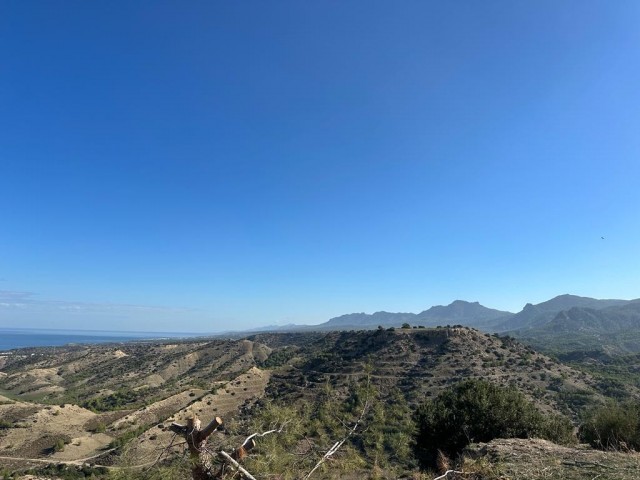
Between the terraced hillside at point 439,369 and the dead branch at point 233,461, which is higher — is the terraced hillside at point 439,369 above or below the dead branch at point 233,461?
Answer: below

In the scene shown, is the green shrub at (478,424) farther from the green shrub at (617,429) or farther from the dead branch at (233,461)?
the dead branch at (233,461)

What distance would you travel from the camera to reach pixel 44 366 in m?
129

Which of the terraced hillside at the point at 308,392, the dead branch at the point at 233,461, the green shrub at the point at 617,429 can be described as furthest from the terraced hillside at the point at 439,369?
the dead branch at the point at 233,461

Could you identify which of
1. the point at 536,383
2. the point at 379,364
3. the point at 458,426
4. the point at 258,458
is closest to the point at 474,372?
the point at 536,383

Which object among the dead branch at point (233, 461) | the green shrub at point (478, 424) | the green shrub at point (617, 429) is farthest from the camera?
the green shrub at point (478, 424)

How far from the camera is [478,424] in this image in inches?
811

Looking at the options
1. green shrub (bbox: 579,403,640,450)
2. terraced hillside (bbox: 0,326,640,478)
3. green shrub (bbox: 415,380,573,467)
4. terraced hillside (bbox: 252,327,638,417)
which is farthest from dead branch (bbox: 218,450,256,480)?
terraced hillside (bbox: 252,327,638,417)

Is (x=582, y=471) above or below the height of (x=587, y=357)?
above

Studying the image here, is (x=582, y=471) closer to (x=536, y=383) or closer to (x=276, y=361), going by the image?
(x=536, y=383)

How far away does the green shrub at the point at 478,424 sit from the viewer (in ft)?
66.3

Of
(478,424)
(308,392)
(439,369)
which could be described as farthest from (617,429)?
(439,369)

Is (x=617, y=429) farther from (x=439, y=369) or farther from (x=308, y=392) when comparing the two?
(x=439, y=369)

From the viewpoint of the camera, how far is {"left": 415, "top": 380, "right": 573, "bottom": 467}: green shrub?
2022 cm

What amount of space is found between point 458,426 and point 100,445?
49535 mm
